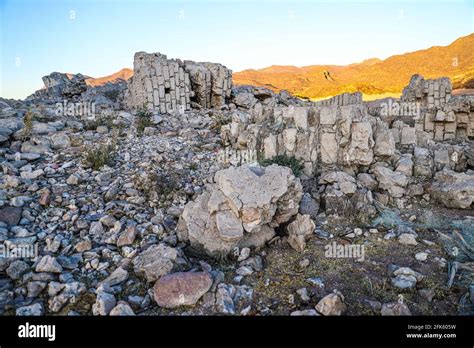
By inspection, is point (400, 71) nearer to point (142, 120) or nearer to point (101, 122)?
point (142, 120)

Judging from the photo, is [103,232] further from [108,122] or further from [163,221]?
[108,122]

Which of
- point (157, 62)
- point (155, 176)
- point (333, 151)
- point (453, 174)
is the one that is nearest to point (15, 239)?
point (155, 176)

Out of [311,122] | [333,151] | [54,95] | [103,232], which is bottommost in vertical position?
[103,232]

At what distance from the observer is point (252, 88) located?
15711 mm

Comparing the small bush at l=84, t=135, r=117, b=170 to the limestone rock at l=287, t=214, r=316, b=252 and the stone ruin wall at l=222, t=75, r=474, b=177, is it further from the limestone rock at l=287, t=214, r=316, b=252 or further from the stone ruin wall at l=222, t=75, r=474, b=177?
the limestone rock at l=287, t=214, r=316, b=252

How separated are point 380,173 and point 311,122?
68.1 inches

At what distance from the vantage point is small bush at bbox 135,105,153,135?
→ 8.41 meters

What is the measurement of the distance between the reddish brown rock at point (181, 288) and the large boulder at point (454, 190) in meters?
4.58

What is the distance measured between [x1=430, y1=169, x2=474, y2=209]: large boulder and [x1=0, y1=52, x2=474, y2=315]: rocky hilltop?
22 mm

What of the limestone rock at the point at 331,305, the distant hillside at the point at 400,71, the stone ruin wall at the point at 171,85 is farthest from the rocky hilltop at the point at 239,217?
the distant hillside at the point at 400,71

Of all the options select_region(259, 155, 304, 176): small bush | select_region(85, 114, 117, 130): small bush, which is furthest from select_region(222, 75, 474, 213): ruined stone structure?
select_region(85, 114, 117, 130): small bush

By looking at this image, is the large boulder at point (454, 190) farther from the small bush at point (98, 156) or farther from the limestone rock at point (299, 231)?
the small bush at point (98, 156)

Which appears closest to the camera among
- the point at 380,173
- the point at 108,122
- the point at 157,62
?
the point at 380,173
